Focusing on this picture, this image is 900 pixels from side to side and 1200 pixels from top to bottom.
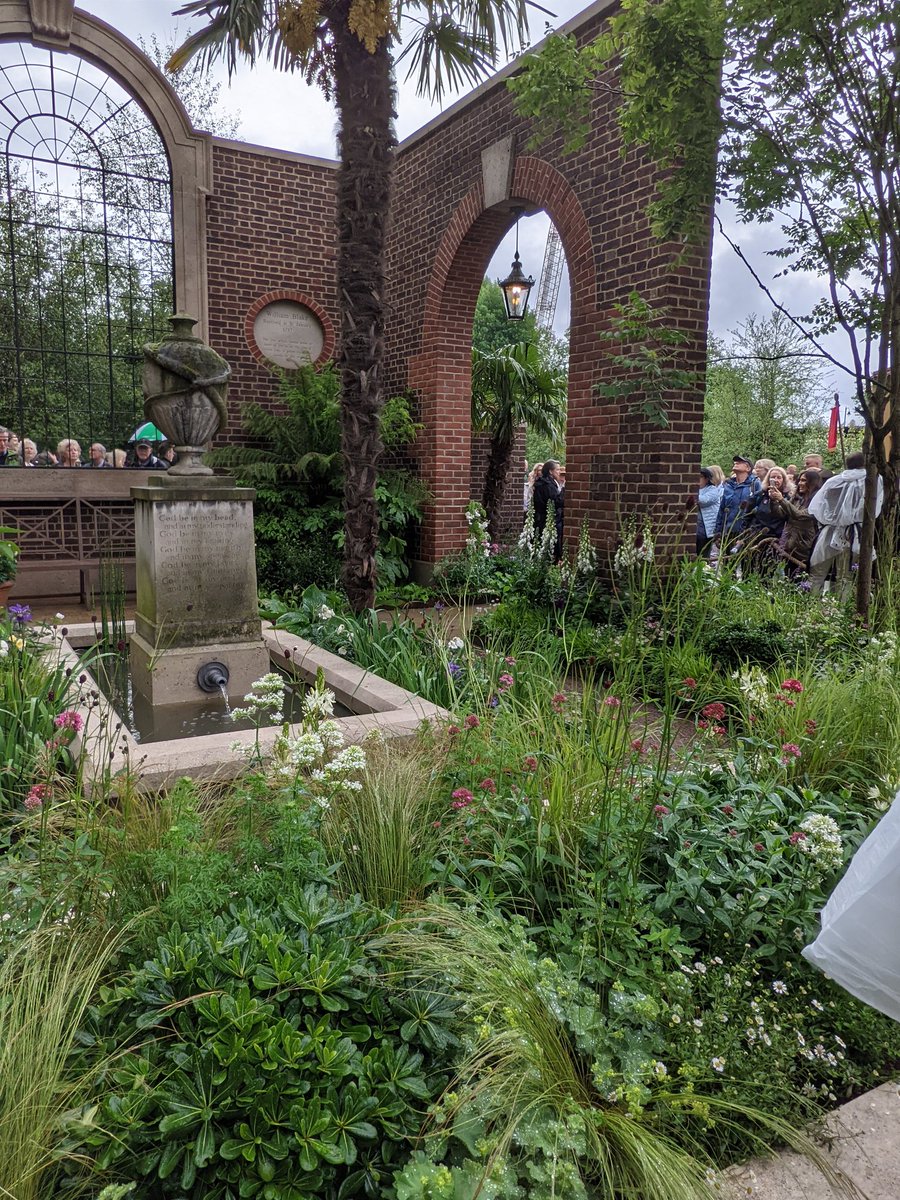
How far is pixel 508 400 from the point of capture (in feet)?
34.1

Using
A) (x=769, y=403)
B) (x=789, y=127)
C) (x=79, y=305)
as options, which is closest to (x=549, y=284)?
(x=769, y=403)

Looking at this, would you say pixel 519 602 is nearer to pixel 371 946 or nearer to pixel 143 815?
pixel 143 815

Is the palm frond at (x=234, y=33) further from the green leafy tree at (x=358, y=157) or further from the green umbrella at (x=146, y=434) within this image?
the green umbrella at (x=146, y=434)

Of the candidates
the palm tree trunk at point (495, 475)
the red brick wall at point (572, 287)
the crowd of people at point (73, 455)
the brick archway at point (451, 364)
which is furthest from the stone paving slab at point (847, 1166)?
the palm tree trunk at point (495, 475)

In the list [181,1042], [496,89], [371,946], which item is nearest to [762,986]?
[371,946]

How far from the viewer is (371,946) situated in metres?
1.81

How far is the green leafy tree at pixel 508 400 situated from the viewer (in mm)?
10344

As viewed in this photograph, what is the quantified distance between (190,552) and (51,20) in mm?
7225

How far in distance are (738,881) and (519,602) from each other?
4546 mm

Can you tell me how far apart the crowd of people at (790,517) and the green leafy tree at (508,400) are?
2.82 meters

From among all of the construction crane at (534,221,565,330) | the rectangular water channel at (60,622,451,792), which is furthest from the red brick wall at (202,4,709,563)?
the construction crane at (534,221,565,330)

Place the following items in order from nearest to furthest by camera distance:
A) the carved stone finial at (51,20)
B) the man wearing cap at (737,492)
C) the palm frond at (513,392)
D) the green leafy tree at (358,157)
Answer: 1. the green leafy tree at (358,157)
2. the man wearing cap at (737,492)
3. the carved stone finial at (51,20)
4. the palm frond at (513,392)

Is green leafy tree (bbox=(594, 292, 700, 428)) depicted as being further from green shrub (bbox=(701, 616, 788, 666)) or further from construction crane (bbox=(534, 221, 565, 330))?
construction crane (bbox=(534, 221, 565, 330))

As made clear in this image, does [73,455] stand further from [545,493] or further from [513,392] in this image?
[545,493]
